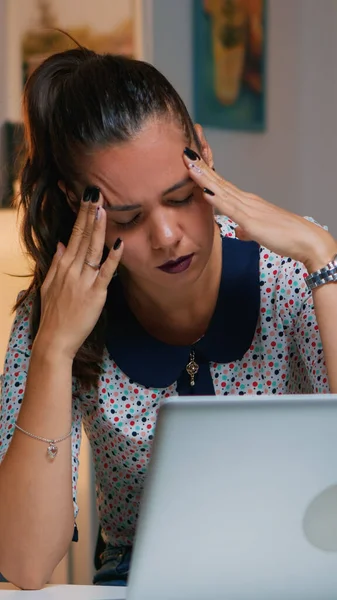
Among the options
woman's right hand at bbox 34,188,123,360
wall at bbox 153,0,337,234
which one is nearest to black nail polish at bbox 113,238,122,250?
woman's right hand at bbox 34,188,123,360

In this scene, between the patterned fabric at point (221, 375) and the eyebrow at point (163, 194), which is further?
the patterned fabric at point (221, 375)

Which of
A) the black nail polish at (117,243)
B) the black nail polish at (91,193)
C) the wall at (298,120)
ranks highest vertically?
the black nail polish at (91,193)

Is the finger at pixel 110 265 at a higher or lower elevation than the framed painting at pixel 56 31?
lower

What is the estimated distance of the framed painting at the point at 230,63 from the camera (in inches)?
129

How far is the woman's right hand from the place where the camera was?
1.38m

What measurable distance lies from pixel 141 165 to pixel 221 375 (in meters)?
0.41

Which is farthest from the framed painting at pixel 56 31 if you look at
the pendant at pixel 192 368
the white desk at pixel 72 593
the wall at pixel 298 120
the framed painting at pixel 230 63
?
the white desk at pixel 72 593

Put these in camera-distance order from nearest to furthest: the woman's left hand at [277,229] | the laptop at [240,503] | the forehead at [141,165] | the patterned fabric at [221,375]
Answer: the laptop at [240,503] → the forehead at [141,165] → the woman's left hand at [277,229] → the patterned fabric at [221,375]

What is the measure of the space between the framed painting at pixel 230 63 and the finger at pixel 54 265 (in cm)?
188

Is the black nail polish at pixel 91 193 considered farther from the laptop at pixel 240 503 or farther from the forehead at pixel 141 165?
the laptop at pixel 240 503

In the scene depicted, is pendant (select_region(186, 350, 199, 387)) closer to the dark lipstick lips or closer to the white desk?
the dark lipstick lips

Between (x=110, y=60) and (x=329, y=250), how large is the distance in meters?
0.43

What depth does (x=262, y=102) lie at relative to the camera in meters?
3.68

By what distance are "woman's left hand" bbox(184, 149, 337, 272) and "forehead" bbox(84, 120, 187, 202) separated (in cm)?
8
